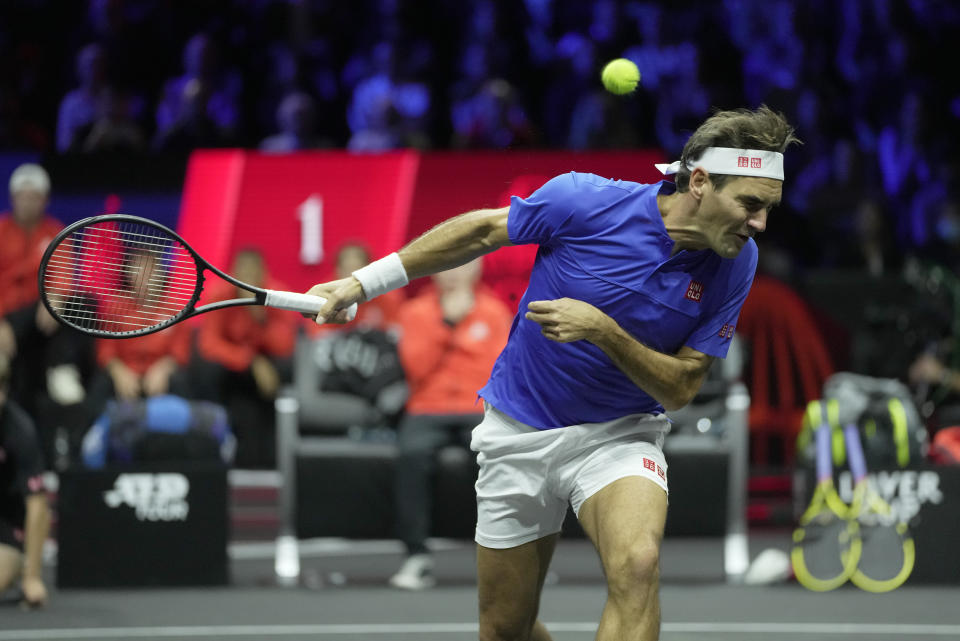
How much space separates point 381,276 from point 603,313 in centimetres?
66

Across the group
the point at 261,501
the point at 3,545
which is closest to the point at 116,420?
the point at 3,545

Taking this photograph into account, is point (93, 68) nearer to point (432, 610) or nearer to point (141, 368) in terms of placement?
point (141, 368)

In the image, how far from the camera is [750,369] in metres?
9.36

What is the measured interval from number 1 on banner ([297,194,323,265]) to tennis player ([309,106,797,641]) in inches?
224

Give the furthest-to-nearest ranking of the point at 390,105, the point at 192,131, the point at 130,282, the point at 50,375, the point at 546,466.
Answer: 1. the point at 390,105
2. the point at 192,131
3. the point at 50,375
4. the point at 130,282
5. the point at 546,466

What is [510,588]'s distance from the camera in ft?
13.4

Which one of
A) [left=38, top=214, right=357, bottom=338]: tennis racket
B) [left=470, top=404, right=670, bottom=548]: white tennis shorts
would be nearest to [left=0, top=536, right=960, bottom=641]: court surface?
[left=38, top=214, right=357, bottom=338]: tennis racket

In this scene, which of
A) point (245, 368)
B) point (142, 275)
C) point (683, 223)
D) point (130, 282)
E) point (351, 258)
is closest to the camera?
point (683, 223)

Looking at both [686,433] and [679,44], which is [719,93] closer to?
[679,44]

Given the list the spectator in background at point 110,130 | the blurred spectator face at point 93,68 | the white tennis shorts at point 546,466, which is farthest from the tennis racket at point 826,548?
the blurred spectator face at point 93,68

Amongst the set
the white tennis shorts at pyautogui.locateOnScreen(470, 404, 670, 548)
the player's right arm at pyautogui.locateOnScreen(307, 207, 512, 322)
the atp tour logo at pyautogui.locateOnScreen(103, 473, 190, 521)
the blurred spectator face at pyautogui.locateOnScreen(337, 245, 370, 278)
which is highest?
the player's right arm at pyautogui.locateOnScreen(307, 207, 512, 322)

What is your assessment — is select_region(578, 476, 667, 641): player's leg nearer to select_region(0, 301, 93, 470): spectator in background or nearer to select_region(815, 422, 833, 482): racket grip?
select_region(815, 422, 833, 482): racket grip

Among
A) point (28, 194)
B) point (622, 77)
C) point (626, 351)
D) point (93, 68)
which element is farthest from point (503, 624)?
point (93, 68)

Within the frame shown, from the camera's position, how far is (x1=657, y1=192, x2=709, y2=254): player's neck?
3.95 metres
